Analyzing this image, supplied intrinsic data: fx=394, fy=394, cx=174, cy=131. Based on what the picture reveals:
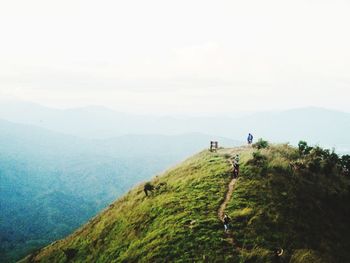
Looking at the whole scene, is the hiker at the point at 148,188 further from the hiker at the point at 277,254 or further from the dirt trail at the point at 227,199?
the hiker at the point at 277,254

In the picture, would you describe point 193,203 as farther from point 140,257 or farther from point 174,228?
point 140,257

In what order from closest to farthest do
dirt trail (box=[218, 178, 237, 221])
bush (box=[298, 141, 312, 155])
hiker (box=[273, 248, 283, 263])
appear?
hiker (box=[273, 248, 283, 263])
dirt trail (box=[218, 178, 237, 221])
bush (box=[298, 141, 312, 155])

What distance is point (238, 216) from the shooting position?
3384cm

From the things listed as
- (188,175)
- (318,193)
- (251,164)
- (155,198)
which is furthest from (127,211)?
(318,193)

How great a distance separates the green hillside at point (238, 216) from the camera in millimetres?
30531

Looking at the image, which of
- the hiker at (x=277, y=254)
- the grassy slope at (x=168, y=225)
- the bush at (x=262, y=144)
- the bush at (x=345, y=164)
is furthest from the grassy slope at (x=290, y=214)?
the bush at (x=262, y=144)

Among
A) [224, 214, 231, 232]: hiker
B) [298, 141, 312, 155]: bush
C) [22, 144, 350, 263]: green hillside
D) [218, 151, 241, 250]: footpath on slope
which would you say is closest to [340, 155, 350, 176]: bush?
[22, 144, 350, 263]: green hillside

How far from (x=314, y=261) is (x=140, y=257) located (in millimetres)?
13596

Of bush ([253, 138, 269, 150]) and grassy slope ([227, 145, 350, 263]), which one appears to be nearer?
grassy slope ([227, 145, 350, 263])

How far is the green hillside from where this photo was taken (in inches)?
1202

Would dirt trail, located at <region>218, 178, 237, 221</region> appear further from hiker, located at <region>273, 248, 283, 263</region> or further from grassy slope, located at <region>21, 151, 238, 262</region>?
hiker, located at <region>273, 248, 283, 263</region>

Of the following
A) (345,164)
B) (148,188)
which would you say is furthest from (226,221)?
(345,164)

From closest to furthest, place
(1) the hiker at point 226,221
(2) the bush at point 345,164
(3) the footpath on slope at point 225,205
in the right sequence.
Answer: (3) the footpath on slope at point 225,205 → (1) the hiker at point 226,221 → (2) the bush at point 345,164

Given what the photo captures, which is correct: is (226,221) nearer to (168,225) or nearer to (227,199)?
(227,199)
